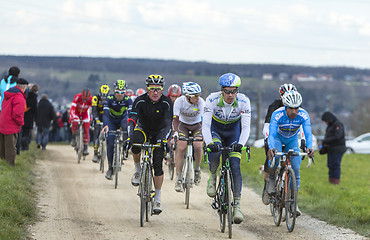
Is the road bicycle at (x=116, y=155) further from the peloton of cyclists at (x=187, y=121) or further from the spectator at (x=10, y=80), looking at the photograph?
the spectator at (x=10, y=80)

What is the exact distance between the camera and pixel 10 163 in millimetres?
15055

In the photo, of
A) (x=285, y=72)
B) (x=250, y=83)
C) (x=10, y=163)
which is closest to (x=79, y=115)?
(x=10, y=163)

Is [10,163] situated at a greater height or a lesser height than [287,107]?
lesser

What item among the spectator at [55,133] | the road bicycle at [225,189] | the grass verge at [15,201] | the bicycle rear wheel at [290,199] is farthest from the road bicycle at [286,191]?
the spectator at [55,133]

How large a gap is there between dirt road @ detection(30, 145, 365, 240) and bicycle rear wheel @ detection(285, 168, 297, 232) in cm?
16

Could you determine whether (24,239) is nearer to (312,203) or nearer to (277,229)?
(277,229)

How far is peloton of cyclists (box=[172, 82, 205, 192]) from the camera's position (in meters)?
13.2

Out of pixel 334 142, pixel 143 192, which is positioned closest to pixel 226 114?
pixel 143 192

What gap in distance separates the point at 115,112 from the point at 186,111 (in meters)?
2.26

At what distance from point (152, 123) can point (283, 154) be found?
6.82ft

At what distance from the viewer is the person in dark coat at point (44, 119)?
23.7 metres

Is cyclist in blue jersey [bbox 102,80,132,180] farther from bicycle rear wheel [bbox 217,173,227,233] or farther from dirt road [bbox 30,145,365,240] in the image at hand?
bicycle rear wheel [bbox 217,173,227,233]

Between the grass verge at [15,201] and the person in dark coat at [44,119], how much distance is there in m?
8.29

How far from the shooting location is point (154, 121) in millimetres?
10273
